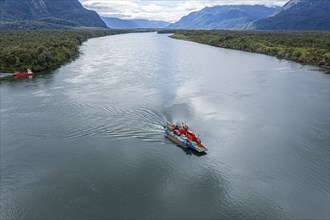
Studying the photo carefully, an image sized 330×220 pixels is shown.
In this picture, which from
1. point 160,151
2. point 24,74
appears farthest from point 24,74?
point 160,151

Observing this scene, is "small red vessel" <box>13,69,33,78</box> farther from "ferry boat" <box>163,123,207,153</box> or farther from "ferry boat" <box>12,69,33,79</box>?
"ferry boat" <box>163,123,207,153</box>

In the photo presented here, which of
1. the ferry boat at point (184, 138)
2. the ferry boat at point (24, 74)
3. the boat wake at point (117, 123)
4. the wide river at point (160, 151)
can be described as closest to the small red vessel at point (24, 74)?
the ferry boat at point (24, 74)

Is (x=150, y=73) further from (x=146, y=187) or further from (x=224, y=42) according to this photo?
(x=224, y=42)

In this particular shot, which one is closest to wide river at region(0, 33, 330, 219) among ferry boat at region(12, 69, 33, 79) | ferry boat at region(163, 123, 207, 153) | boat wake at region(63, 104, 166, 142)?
boat wake at region(63, 104, 166, 142)

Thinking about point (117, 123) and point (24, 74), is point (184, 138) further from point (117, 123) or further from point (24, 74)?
point (24, 74)

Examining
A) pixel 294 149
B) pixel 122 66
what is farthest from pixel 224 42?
pixel 294 149
